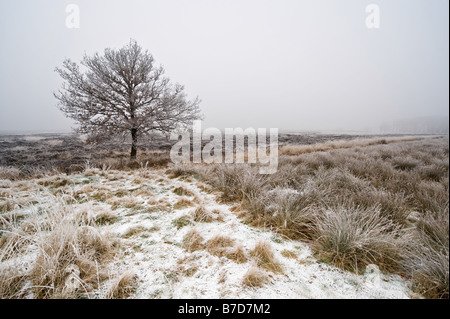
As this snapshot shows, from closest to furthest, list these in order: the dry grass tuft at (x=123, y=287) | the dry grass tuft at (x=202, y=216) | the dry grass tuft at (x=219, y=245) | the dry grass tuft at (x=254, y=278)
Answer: the dry grass tuft at (x=123, y=287) < the dry grass tuft at (x=254, y=278) < the dry grass tuft at (x=219, y=245) < the dry grass tuft at (x=202, y=216)

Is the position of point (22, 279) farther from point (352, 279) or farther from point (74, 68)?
point (74, 68)

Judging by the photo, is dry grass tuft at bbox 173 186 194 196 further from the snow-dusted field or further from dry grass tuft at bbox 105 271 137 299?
dry grass tuft at bbox 105 271 137 299

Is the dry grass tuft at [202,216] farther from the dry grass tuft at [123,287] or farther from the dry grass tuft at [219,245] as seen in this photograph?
the dry grass tuft at [123,287]

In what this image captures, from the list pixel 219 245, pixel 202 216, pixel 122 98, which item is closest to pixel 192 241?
pixel 219 245

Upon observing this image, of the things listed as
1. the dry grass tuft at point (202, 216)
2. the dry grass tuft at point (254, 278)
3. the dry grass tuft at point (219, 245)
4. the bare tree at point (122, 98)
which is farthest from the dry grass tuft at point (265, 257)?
the bare tree at point (122, 98)

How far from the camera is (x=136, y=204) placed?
3.42 m

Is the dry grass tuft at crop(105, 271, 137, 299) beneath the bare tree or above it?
beneath

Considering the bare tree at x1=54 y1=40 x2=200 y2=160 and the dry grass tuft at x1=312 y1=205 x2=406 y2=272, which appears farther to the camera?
the bare tree at x1=54 y1=40 x2=200 y2=160

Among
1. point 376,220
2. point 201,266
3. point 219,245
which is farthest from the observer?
point 376,220

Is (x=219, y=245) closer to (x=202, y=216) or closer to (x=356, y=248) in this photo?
(x=202, y=216)

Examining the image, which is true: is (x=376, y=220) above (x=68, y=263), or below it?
above

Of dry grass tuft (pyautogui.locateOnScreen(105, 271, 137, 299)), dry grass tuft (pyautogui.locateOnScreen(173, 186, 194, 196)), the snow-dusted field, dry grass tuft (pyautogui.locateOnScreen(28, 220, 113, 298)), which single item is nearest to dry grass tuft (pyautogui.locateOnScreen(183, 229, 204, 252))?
the snow-dusted field
